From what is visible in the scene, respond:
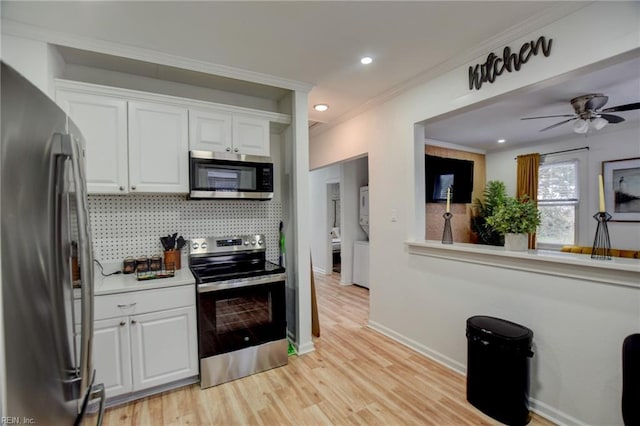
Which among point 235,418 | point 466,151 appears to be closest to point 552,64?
point 235,418

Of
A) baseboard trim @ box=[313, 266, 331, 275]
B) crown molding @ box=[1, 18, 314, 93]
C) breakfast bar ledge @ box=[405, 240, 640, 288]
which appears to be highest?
crown molding @ box=[1, 18, 314, 93]

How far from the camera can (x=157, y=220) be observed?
8.77ft

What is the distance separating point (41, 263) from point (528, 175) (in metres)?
6.65

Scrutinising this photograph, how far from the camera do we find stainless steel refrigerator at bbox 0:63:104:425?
667mm

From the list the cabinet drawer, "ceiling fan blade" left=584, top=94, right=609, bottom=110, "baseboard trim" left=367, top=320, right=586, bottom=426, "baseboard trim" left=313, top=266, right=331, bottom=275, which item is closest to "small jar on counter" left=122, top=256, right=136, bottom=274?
the cabinet drawer

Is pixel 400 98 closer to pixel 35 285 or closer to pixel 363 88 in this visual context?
pixel 363 88

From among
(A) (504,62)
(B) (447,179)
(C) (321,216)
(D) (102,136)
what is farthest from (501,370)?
(C) (321,216)

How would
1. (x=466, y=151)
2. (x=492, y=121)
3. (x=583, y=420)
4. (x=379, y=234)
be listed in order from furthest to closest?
(x=466, y=151), (x=492, y=121), (x=379, y=234), (x=583, y=420)

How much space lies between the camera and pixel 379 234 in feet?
11.3

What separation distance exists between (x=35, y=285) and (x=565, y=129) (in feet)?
20.4

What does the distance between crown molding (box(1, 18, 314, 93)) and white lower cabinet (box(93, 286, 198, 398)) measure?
6.06 feet

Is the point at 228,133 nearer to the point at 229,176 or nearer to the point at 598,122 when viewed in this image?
the point at 229,176

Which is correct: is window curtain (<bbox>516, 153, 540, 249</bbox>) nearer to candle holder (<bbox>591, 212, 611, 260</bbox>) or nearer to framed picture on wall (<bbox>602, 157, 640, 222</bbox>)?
framed picture on wall (<bbox>602, 157, 640, 222</bbox>)

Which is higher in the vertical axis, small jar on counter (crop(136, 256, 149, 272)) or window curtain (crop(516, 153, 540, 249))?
window curtain (crop(516, 153, 540, 249))
